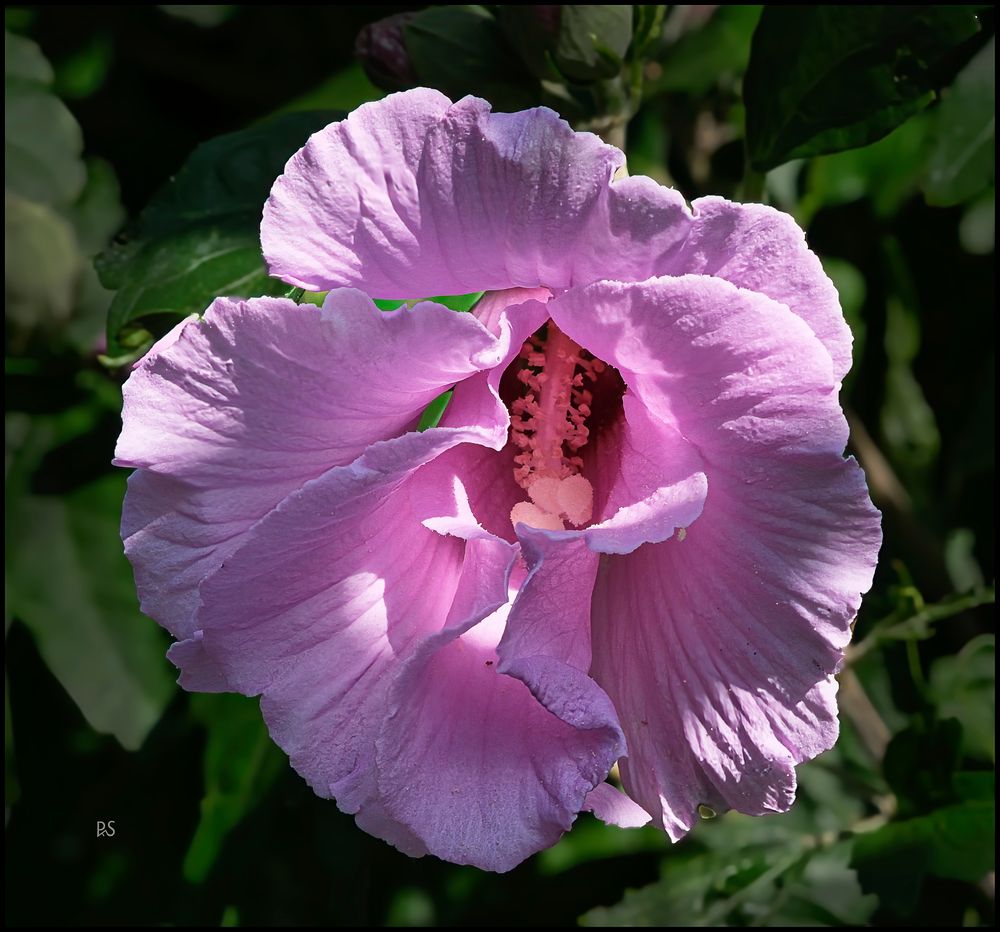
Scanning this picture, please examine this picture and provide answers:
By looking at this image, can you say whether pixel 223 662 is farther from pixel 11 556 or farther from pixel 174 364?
pixel 11 556

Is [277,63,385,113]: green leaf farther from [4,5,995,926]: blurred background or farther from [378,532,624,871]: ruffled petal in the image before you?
[378,532,624,871]: ruffled petal

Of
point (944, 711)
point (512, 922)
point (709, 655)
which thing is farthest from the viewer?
point (512, 922)

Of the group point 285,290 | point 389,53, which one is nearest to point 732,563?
point 285,290

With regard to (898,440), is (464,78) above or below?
above

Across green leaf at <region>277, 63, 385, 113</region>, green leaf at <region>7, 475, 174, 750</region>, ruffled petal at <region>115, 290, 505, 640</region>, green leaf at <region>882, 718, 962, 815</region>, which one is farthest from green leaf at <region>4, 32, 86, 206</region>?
green leaf at <region>882, 718, 962, 815</region>

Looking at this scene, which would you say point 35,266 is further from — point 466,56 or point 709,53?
point 709,53

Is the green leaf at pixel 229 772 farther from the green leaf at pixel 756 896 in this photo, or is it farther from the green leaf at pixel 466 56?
the green leaf at pixel 466 56

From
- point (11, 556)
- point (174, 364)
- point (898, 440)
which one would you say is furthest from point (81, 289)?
point (898, 440)
